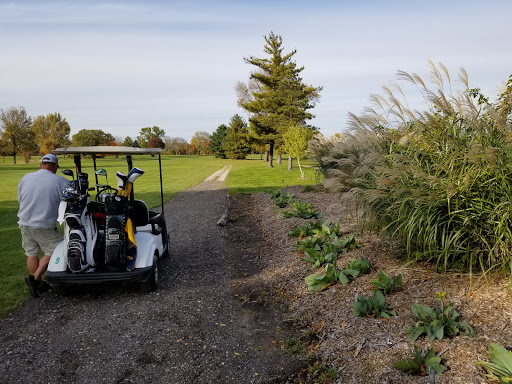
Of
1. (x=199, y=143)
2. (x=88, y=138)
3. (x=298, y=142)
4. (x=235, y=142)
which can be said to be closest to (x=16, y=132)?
(x=88, y=138)

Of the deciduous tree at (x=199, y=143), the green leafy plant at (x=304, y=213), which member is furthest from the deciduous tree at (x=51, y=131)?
the green leafy plant at (x=304, y=213)

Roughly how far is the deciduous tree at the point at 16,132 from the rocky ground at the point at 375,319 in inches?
2176

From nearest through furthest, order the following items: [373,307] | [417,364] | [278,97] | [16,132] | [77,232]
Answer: [417,364] → [373,307] → [77,232] → [278,97] → [16,132]

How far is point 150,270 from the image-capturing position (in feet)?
16.3

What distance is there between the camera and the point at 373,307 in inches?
154

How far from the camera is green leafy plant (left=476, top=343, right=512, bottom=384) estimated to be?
256cm

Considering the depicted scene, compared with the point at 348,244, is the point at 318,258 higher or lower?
lower

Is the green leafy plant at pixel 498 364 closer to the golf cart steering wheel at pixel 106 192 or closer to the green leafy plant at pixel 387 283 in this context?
the green leafy plant at pixel 387 283

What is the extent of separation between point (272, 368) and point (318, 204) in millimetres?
7094

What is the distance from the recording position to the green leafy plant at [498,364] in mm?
2564

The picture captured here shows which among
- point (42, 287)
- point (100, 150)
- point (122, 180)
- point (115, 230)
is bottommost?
point (42, 287)

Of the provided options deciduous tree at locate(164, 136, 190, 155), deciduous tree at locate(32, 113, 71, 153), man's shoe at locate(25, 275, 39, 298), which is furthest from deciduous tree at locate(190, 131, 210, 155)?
man's shoe at locate(25, 275, 39, 298)

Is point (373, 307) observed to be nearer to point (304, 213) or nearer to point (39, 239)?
point (39, 239)

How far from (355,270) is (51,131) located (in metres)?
61.4
